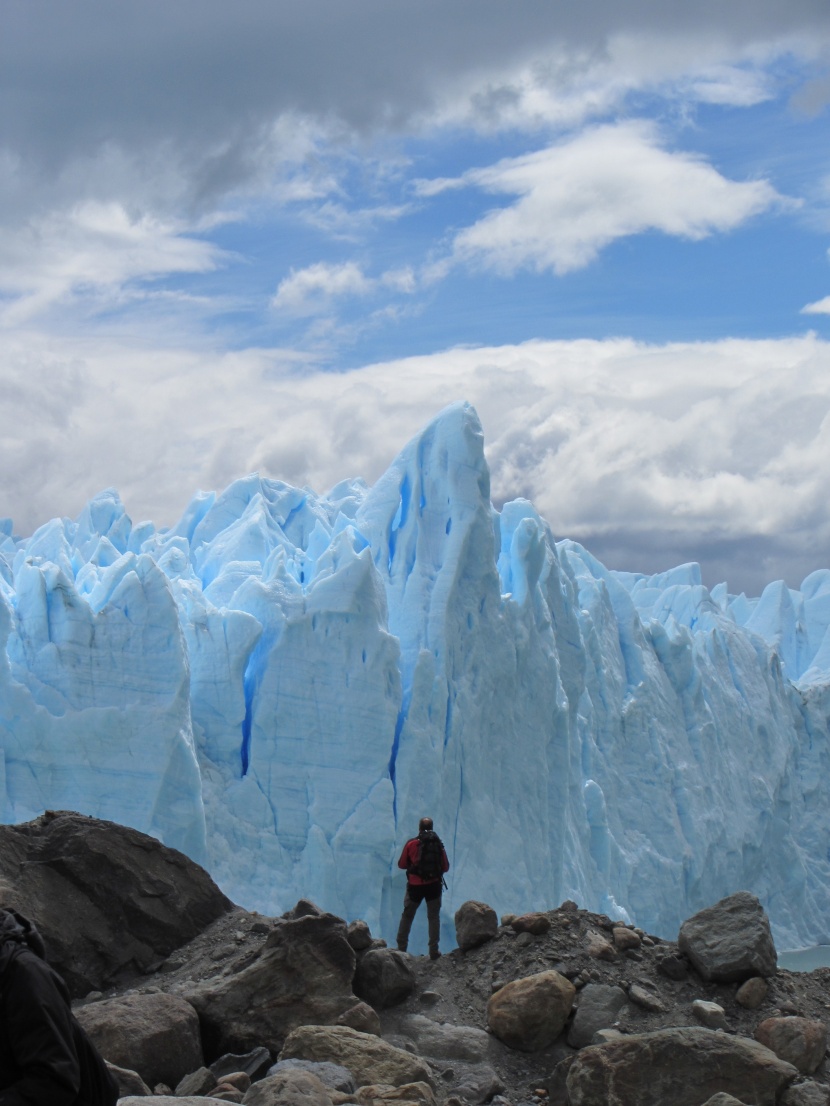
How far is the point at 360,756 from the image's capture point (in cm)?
1338

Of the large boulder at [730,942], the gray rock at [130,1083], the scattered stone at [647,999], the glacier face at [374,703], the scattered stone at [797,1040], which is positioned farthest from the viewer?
the glacier face at [374,703]

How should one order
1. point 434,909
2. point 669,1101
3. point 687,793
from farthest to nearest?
point 687,793 → point 434,909 → point 669,1101

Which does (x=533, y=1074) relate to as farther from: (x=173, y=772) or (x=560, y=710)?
(x=560, y=710)

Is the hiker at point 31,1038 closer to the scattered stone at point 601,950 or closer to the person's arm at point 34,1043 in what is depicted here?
the person's arm at point 34,1043

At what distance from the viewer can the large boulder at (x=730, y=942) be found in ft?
18.1

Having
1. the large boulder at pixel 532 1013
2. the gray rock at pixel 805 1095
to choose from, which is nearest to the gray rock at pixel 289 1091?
the large boulder at pixel 532 1013

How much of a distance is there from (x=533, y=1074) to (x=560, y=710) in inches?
424

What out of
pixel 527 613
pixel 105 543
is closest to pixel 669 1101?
pixel 527 613

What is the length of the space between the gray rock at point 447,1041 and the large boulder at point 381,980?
22cm

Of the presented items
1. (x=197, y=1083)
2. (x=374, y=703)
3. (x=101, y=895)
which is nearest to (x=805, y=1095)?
(x=197, y=1083)

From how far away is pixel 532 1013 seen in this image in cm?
525

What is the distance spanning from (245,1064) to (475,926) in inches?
62.9

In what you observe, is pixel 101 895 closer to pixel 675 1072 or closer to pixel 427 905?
pixel 427 905

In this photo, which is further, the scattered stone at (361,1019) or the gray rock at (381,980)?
the gray rock at (381,980)
